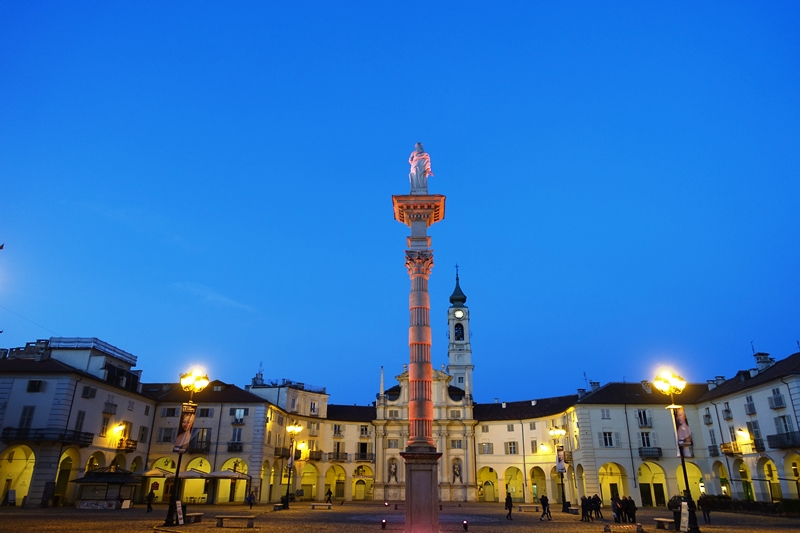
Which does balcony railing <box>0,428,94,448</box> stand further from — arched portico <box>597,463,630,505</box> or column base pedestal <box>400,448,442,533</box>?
arched portico <box>597,463,630,505</box>

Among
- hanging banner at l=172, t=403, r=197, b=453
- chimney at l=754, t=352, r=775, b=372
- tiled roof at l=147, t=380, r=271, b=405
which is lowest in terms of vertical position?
hanging banner at l=172, t=403, r=197, b=453

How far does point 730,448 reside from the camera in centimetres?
4503

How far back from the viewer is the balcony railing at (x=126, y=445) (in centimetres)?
4455

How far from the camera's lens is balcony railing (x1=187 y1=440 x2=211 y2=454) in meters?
49.9

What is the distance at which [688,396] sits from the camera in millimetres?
54812

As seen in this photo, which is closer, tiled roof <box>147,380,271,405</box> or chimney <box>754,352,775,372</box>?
chimney <box>754,352,775,372</box>

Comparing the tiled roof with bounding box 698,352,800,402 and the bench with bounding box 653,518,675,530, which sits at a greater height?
the tiled roof with bounding box 698,352,800,402

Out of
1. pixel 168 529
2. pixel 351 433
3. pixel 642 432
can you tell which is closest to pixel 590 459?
pixel 642 432

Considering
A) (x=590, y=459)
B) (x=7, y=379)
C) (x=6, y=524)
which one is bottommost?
(x=6, y=524)

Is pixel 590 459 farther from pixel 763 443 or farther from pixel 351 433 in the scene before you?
pixel 351 433

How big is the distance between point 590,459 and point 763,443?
575 inches

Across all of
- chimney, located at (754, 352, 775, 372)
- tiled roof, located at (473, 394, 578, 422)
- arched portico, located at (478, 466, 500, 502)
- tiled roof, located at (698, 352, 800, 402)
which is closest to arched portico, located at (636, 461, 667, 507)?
tiled roof, located at (698, 352, 800, 402)

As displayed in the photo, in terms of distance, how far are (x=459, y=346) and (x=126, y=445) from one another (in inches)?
1930

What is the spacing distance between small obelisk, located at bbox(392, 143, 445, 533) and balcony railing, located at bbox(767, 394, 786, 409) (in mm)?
31385
